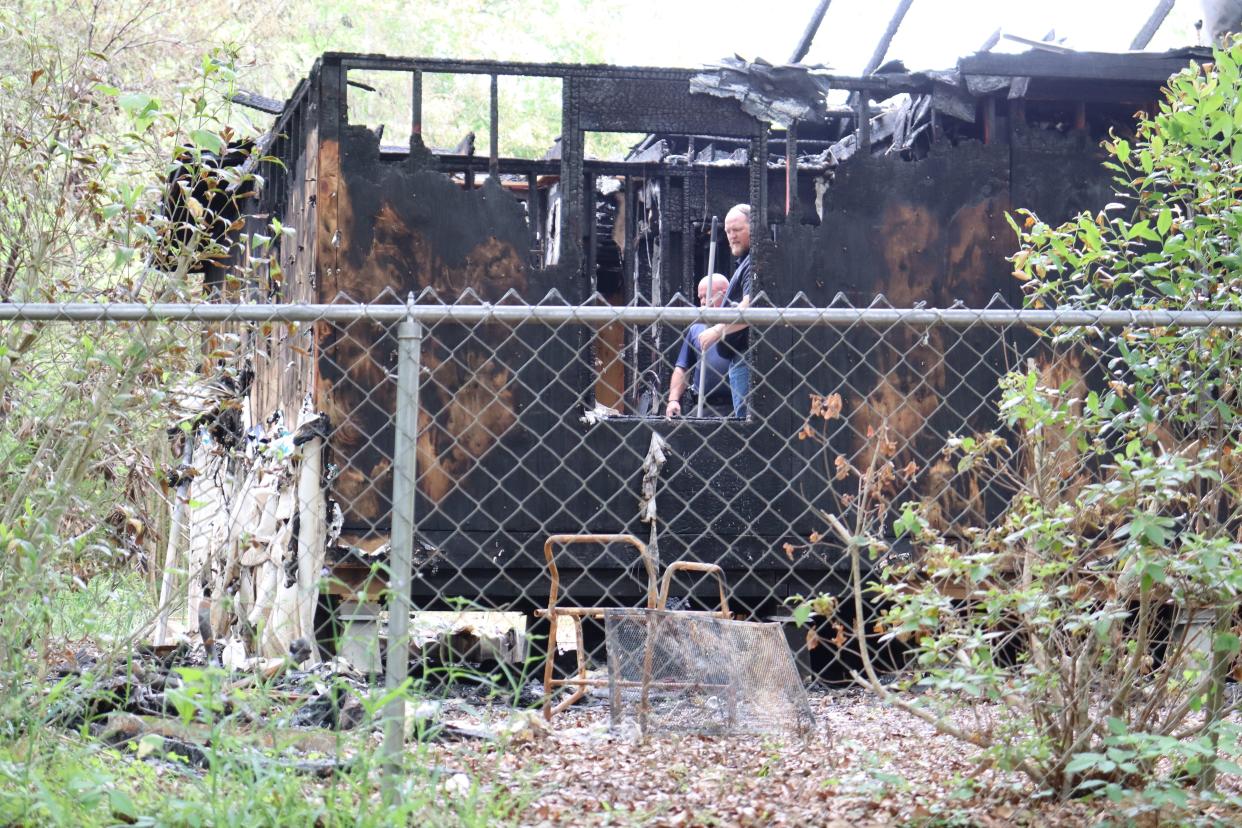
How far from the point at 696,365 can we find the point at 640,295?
155 centimetres

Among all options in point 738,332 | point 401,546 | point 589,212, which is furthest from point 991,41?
point 401,546

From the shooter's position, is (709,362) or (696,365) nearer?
(709,362)

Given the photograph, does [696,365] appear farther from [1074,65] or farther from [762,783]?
[762,783]

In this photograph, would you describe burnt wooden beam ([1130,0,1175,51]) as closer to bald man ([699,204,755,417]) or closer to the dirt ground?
bald man ([699,204,755,417])

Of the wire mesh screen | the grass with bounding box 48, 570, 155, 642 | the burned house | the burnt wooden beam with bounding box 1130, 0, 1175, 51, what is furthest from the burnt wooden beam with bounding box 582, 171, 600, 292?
the wire mesh screen

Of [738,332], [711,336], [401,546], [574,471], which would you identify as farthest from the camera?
[738,332]

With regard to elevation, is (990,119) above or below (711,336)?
above

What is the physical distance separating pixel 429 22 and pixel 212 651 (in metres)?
17.5

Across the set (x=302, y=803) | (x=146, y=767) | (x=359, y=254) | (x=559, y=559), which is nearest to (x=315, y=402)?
(x=359, y=254)

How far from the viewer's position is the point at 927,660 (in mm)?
3432

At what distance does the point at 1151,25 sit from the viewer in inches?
369

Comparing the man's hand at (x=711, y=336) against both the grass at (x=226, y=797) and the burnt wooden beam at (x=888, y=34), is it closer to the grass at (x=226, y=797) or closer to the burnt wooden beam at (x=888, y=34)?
the burnt wooden beam at (x=888, y=34)

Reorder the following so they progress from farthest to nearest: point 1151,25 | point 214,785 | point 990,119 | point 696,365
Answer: point 1151,25 < point 696,365 < point 990,119 < point 214,785

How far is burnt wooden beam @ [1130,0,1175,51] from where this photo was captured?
9125 mm
